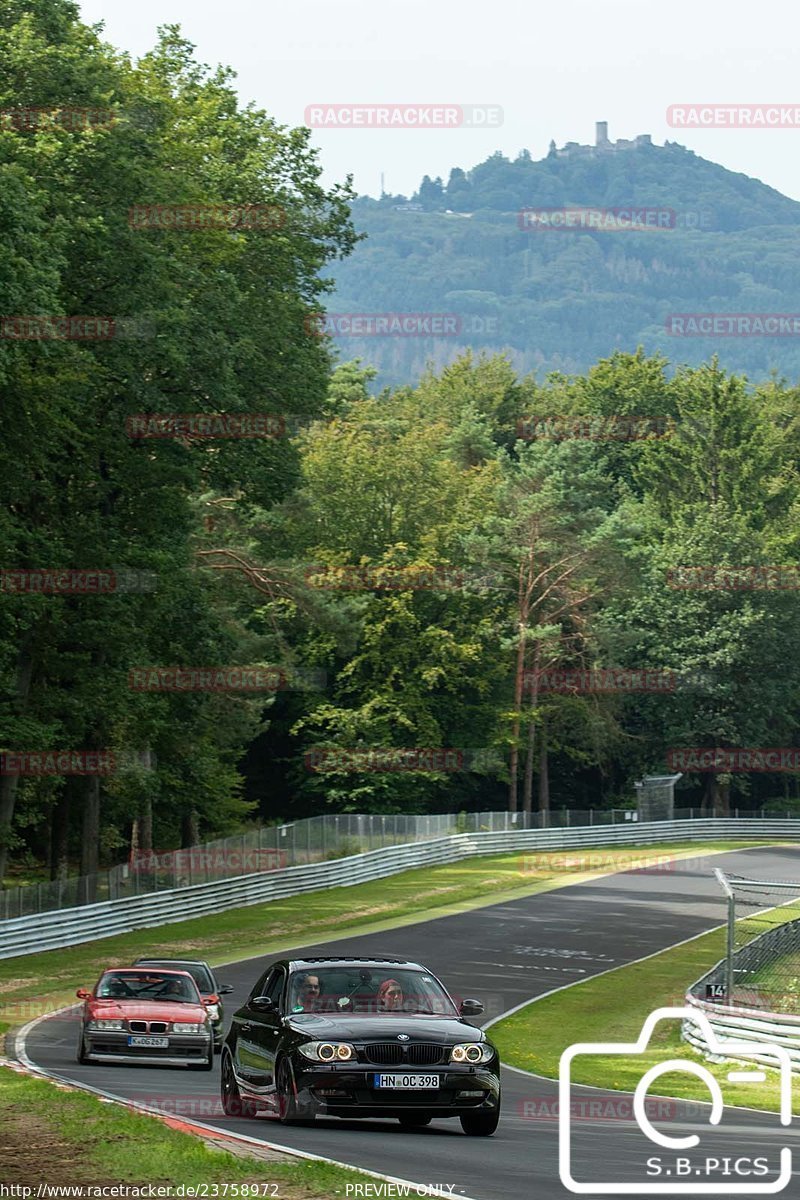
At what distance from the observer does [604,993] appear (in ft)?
112

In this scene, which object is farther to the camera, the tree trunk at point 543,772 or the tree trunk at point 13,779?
the tree trunk at point 543,772

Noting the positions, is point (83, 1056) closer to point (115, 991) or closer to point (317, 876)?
point (115, 991)

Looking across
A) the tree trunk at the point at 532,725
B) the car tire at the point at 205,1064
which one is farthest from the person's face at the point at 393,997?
the tree trunk at the point at 532,725

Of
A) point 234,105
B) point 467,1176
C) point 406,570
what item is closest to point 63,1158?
point 467,1176

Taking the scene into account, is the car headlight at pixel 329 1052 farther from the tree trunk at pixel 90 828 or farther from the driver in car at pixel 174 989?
the tree trunk at pixel 90 828

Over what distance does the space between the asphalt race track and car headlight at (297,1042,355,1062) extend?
0.56 metres

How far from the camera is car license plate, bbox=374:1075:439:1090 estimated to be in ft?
45.7

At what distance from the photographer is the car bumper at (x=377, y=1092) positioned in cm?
1395

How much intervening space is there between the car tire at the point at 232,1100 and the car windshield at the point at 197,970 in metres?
7.42

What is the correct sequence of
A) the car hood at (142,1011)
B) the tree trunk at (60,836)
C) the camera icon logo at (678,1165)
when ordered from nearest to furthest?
the camera icon logo at (678,1165) < the car hood at (142,1011) < the tree trunk at (60,836)

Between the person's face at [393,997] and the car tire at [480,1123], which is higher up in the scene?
the person's face at [393,997]

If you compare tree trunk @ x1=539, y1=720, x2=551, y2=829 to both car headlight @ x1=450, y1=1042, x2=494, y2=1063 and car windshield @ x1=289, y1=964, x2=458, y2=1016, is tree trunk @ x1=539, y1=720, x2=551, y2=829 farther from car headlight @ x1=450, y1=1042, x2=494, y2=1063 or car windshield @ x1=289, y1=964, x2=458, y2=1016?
car headlight @ x1=450, y1=1042, x2=494, y2=1063

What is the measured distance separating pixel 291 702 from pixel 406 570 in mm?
8034

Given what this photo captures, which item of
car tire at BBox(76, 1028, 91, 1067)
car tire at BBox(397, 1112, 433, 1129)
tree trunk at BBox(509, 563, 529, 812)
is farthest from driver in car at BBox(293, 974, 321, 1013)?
tree trunk at BBox(509, 563, 529, 812)
